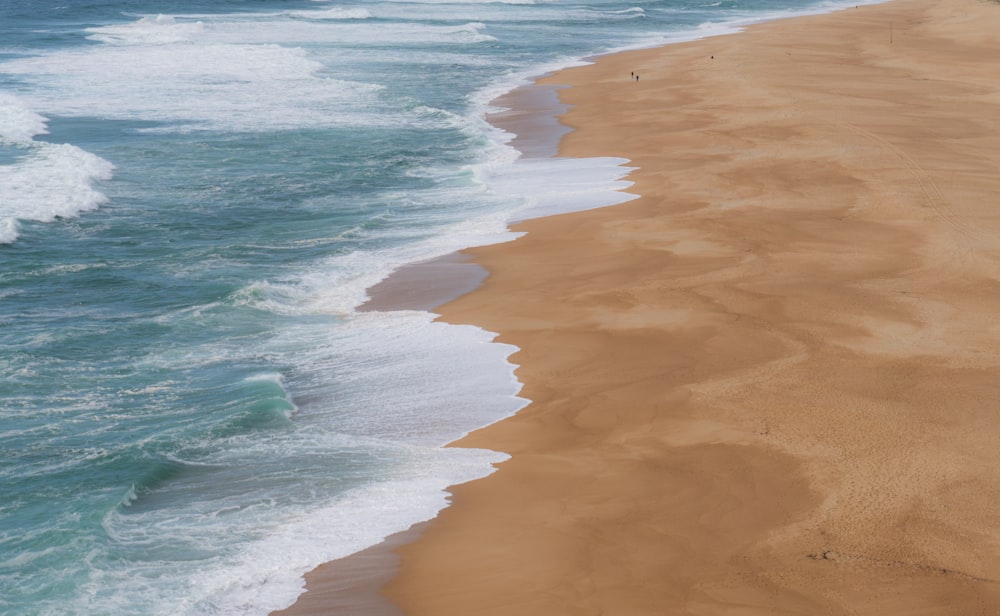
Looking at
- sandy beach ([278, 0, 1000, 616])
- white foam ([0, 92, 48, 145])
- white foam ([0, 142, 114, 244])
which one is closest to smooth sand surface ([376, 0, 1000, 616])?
sandy beach ([278, 0, 1000, 616])

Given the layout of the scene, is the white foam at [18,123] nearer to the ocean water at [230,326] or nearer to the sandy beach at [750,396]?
the ocean water at [230,326]

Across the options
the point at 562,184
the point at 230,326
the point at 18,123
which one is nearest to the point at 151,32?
the point at 18,123

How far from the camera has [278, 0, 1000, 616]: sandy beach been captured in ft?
22.2

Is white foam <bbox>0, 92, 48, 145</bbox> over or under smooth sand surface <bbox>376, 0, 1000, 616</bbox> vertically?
over

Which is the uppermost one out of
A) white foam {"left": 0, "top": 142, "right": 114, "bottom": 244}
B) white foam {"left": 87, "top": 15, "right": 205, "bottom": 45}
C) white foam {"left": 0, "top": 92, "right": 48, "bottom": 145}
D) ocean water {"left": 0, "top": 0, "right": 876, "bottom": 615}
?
white foam {"left": 87, "top": 15, "right": 205, "bottom": 45}

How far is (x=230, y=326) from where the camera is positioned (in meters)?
12.4

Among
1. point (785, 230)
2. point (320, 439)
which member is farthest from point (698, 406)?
point (785, 230)

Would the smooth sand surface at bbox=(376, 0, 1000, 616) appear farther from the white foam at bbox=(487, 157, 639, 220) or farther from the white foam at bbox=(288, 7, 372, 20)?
the white foam at bbox=(288, 7, 372, 20)

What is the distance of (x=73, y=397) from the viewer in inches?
412

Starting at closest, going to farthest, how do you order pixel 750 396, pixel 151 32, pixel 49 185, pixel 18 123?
pixel 750 396, pixel 49 185, pixel 18 123, pixel 151 32

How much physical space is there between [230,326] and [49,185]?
29.2ft

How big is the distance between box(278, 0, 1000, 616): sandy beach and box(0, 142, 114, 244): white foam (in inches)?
289

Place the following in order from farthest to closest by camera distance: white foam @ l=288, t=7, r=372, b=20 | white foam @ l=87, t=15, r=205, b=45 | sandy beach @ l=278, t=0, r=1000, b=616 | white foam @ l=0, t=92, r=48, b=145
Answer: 1. white foam @ l=288, t=7, r=372, b=20
2. white foam @ l=87, t=15, r=205, b=45
3. white foam @ l=0, t=92, r=48, b=145
4. sandy beach @ l=278, t=0, r=1000, b=616

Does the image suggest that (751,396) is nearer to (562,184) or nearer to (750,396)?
(750,396)
